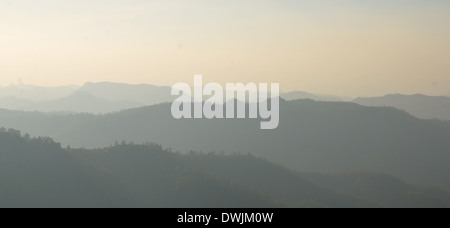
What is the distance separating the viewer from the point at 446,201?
161500 mm

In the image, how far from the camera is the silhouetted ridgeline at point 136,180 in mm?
78188

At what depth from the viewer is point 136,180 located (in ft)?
316

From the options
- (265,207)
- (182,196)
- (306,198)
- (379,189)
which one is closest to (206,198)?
(182,196)

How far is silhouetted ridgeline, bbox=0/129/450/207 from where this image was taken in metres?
78.2
